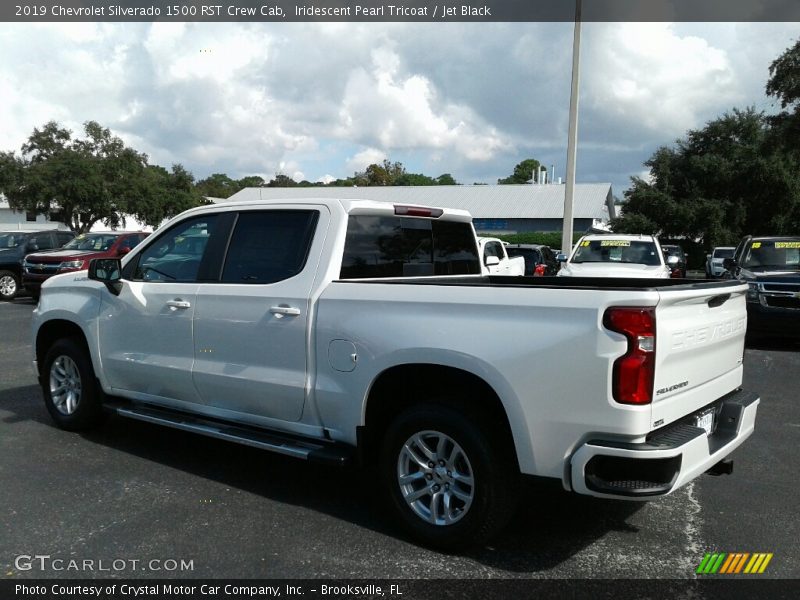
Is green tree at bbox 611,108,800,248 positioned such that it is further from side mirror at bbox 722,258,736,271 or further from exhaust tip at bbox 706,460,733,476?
exhaust tip at bbox 706,460,733,476

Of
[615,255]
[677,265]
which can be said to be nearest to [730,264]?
[615,255]

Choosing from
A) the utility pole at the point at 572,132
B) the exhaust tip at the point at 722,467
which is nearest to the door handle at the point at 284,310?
the exhaust tip at the point at 722,467

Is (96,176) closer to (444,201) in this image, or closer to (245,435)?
(444,201)

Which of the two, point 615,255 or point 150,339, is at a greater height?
point 615,255

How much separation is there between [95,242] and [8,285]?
2725 mm

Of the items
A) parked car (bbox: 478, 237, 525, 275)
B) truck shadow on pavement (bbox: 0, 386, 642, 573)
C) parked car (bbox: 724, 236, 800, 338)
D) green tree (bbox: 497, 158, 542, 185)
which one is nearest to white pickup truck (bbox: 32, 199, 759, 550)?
truck shadow on pavement (bbox: 0, 386, 642, 573)

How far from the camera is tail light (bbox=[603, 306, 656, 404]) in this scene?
3162 mm

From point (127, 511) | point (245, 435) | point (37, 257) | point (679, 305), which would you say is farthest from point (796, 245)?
point (37, 257)

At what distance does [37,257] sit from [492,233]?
41334 millimetres

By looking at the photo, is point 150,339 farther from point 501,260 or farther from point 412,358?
point 501,260

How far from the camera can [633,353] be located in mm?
3166

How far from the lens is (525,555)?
149 inches

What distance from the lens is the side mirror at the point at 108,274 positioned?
5.41 meters

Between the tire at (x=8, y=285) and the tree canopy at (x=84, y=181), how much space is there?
25914 millimetres
